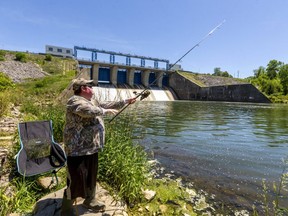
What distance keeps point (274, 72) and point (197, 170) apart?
85.8m

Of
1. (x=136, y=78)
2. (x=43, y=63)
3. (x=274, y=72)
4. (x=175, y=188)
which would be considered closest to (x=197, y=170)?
(x=175, y=188)

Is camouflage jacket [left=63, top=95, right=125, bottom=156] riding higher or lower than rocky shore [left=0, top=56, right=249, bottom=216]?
higher

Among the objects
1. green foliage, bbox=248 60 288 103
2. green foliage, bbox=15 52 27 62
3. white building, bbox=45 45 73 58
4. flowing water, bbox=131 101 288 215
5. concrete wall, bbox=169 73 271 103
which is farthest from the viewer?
green foliage, bbox=248 60 288 103

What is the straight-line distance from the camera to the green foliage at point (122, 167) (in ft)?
13.8

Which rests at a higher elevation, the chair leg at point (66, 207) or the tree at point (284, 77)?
the tree at point (284, 77)

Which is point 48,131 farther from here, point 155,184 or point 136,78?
point 136,78

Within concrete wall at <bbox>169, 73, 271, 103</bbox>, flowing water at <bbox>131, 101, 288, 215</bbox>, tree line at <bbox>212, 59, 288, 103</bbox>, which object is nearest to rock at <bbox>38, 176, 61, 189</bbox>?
flowing water at <bbox>131, 101, 288, 215</bbox>

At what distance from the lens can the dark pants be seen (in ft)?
10.2

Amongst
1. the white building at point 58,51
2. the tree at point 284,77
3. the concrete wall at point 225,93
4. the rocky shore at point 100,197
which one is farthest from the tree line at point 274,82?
the rocky shore at point 100,197

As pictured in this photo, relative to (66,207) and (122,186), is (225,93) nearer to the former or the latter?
(122,186)

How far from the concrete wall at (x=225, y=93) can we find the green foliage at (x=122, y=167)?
4966 cm

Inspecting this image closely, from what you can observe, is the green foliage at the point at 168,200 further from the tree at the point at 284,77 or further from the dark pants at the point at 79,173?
the tree at the point at 284,77

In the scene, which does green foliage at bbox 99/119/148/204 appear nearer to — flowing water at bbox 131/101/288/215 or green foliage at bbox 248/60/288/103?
flowing water at bbox 131/101/288/215

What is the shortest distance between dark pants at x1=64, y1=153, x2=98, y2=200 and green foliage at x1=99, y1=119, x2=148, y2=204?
3.09ft
